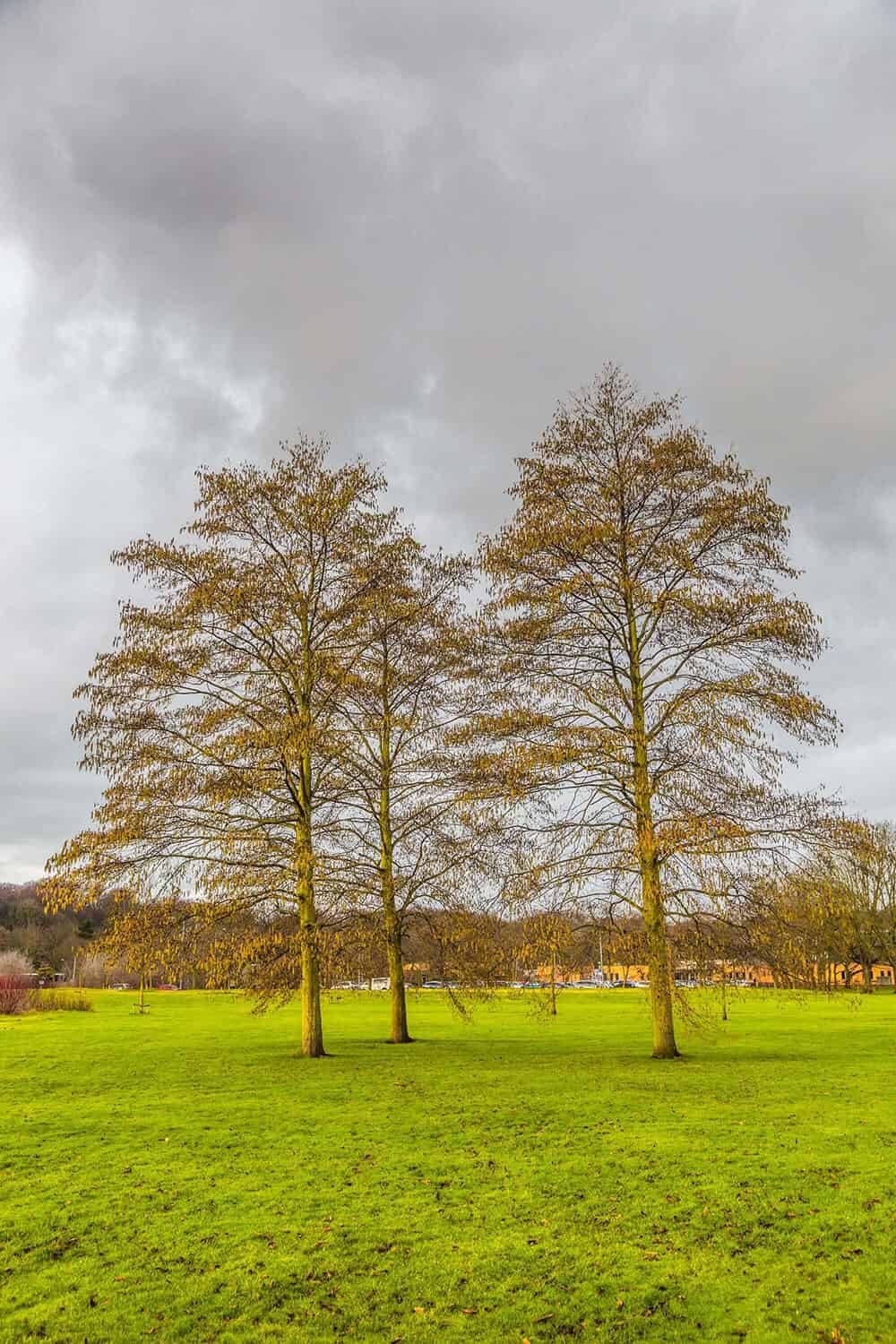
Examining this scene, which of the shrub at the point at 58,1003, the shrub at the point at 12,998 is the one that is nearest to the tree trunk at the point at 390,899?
the shrub at the point at 12,998

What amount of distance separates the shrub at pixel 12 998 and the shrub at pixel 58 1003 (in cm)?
51

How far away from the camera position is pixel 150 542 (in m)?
21.1

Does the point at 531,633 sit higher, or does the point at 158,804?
the point at 531,633

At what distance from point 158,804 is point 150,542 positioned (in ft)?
19.6

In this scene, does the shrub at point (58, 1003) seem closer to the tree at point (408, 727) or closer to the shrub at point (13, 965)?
the shrub at point (13, 965)

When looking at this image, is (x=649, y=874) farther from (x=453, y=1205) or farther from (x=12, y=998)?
(x=12, y=998)

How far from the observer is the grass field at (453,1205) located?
6707 millimetres

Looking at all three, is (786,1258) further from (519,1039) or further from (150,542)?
(519,1039)

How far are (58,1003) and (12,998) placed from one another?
4397 millimetres

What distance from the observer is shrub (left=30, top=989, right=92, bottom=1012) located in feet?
154

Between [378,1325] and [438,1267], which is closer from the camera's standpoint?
[378,1325]

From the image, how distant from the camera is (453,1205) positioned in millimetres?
9086

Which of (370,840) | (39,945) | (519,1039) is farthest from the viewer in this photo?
(39,945)

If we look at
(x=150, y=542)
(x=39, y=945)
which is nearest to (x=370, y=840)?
(x=150, y=542)
